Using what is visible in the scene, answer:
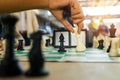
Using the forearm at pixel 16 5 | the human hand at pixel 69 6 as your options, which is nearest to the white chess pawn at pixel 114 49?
the human hand at pixel 69 6

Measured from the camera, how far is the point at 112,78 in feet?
1.73

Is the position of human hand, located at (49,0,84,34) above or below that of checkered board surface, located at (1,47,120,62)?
above

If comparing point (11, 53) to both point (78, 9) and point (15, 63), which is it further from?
point (78, 9)

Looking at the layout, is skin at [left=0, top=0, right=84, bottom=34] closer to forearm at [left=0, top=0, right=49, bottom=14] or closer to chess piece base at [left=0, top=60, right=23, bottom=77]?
forearm at [left=0, top=0, right=49, bottom=14]

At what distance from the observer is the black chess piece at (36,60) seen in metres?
0.38

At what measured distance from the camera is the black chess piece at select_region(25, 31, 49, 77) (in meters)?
0.38

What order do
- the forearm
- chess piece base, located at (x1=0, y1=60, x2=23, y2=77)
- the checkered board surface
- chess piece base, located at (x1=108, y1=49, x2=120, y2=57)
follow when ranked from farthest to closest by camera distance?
chess piece base, located at (x1=108, y1=49, x2=120, y2=57) → the checkered board surface → the forearm → chess piece base, located at (x1=0, y1=60, x2=23, y2=77)

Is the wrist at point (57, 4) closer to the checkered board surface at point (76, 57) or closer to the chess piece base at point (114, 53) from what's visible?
the checkered board surface at point (76, 57)

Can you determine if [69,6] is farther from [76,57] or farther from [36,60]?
[36,60]

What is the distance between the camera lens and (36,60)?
15.8 inches

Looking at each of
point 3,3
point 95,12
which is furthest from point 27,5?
point 95,12

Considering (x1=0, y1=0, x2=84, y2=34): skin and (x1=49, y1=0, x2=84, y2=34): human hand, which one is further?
(x1=49, y1=0, x2=84, y2=34): human hand

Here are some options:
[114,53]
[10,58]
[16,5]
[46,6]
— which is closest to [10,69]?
[10,58]

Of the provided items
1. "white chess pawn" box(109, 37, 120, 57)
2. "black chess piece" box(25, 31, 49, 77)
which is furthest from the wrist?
"black chess piece" box(25, 31, 49, 77)
